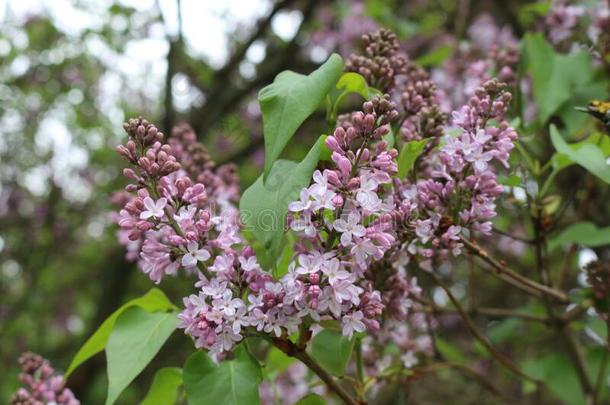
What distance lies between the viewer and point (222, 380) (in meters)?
1.30

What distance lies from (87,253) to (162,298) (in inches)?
190

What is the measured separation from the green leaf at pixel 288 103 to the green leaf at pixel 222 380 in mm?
373

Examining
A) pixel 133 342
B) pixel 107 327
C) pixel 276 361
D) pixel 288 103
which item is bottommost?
pixel 276 361

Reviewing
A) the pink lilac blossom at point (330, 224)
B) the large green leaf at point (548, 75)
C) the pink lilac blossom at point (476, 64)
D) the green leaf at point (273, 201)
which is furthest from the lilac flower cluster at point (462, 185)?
the large green leaf at point (548, 75)

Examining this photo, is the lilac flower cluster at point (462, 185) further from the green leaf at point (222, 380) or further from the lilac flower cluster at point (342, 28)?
the lilac flower cluster at point (342, 28)

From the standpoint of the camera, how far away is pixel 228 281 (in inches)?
51.0

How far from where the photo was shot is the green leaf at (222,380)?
1.28 m

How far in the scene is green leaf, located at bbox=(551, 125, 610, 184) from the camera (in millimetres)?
1533

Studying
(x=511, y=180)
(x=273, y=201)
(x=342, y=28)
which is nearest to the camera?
(x=273, y=201)

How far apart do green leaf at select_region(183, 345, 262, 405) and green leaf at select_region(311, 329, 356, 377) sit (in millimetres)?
211

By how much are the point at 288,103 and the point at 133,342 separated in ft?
1.76

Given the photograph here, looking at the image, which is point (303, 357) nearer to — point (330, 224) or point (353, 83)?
point (330, 224)

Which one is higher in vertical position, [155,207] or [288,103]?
[288,103]

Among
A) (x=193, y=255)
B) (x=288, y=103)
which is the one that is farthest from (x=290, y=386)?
(x=288, y=103)
